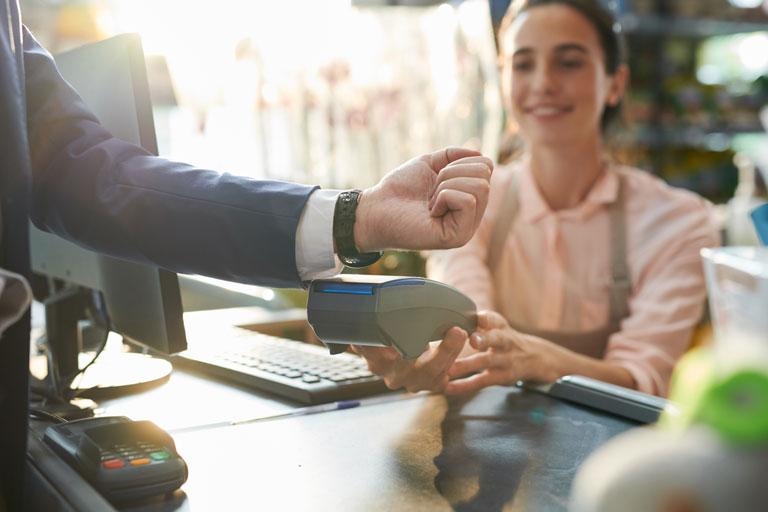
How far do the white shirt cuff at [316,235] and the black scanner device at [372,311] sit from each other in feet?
0.07

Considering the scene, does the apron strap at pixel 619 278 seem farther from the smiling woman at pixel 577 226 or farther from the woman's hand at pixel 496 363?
the woman's hand at pixel 496 363

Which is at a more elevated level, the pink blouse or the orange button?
the orange button

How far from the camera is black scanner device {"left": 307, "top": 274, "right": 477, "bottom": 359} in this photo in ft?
2.01

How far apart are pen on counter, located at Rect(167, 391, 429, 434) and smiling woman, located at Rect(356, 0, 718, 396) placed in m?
0.56

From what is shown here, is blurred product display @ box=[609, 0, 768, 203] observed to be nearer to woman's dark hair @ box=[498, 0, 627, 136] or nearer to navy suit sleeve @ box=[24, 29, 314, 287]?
woman's dark hair @ box=[498, 0, 627, 136]

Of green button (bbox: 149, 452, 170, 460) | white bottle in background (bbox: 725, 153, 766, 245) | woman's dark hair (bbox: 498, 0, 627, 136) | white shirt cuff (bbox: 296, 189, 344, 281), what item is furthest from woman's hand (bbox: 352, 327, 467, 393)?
white bottle in background (bbox: 725, 153, 766, 245)

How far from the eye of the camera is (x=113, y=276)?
32.5 inches

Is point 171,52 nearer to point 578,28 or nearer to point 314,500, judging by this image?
point 578,28

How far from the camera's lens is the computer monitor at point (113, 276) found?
75cm

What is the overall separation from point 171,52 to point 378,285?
2.17 metres

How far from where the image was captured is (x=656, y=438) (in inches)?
9.0

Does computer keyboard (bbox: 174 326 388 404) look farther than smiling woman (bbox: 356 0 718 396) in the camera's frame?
No

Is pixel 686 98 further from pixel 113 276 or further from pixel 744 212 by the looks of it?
pixel 113 276

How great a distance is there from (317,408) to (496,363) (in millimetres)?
230
